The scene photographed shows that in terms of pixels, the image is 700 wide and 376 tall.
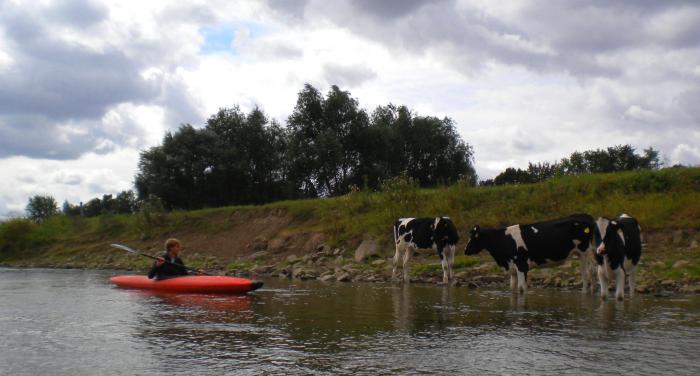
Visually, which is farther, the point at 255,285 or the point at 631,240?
the point at 255,285

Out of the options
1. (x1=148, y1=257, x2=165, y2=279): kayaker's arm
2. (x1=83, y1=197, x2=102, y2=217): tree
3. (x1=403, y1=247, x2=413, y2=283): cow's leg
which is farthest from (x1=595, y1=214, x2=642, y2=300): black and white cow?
(x1=83, y1=197, x2=102, y2=217): tree

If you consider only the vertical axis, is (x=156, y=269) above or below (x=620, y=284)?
above

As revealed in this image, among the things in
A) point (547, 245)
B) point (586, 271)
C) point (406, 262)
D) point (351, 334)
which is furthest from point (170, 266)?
point (586, 271)

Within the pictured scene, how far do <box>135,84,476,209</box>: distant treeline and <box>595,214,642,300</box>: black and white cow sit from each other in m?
34.1

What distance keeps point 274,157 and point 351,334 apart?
47064mm

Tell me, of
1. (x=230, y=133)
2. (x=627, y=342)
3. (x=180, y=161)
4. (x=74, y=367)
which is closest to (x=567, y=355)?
(x=627, y=342)

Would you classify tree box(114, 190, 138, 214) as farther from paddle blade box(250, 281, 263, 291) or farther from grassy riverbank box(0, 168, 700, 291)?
paddle blade box(250, 281, 263, 291)

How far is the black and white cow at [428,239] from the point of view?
21.0 metres

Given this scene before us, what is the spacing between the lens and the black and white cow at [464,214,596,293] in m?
17.2

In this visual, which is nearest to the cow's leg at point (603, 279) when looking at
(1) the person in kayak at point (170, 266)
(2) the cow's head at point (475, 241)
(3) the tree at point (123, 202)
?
(2) the cow's head at point (475, 241)

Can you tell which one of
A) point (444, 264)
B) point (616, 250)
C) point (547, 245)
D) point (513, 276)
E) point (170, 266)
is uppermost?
point (547, 245)

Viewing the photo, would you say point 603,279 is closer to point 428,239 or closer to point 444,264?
point 444,264

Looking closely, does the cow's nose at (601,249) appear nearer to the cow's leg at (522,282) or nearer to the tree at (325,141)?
the cow's leg at (522,282)

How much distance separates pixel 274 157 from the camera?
57.0 meters
